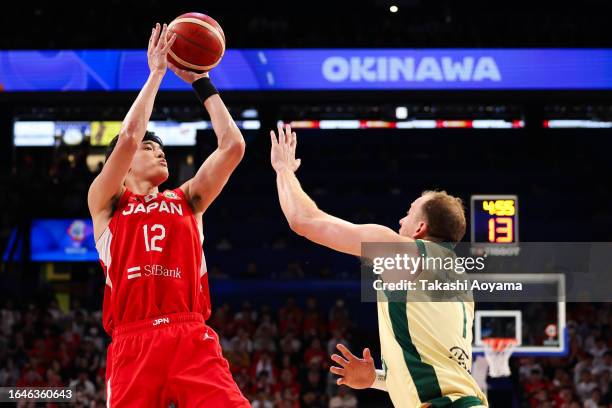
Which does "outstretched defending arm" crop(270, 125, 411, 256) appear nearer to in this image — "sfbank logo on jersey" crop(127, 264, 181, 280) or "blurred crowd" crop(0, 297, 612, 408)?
"sfbank logo on jersey" crop(127, 264, 181, 280)

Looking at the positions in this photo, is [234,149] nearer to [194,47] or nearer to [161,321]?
[194,47]

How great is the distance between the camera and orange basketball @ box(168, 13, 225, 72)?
519 cm

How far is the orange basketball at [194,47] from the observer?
17.0ft

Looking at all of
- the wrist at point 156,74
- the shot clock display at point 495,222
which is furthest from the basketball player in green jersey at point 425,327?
the shot clock display at point 495,222

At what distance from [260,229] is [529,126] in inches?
272

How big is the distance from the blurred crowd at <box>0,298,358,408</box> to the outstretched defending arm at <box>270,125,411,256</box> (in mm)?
9947

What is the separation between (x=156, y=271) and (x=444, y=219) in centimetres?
154

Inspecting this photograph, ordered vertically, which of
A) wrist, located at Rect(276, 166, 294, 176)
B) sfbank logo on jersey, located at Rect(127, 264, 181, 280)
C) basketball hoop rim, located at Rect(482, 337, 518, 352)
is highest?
wrist, located at Rect(276, 166, 294, 176)

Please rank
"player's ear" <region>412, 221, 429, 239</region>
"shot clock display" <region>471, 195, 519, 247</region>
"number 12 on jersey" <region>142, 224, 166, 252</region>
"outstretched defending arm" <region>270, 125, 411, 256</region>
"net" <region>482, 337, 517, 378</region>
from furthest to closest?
"shot clock display" <region>471, 195, 519, 247</region>, "net" <region>482, 337, 517, 378</region>, "number 12 on jersey" <region>142, 224, 166, 252</region>, "player's ear" <region>412, 221, 429, 239</region>, "outstretched defending arm" <region>270, 125, 411, 256</region>

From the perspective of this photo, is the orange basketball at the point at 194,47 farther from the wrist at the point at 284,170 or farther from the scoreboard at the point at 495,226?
the scoreboard at the point at 495,226

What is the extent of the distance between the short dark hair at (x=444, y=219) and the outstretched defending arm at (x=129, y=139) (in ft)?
5.20

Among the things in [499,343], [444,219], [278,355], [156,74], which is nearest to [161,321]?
[156,74]

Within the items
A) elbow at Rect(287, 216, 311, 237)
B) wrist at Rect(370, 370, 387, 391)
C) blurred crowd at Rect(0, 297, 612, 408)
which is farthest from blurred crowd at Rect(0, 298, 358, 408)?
elbow at Rect(287, 216, 311, 237)

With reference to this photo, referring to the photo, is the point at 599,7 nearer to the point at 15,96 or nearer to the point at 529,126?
the point at 529,126
